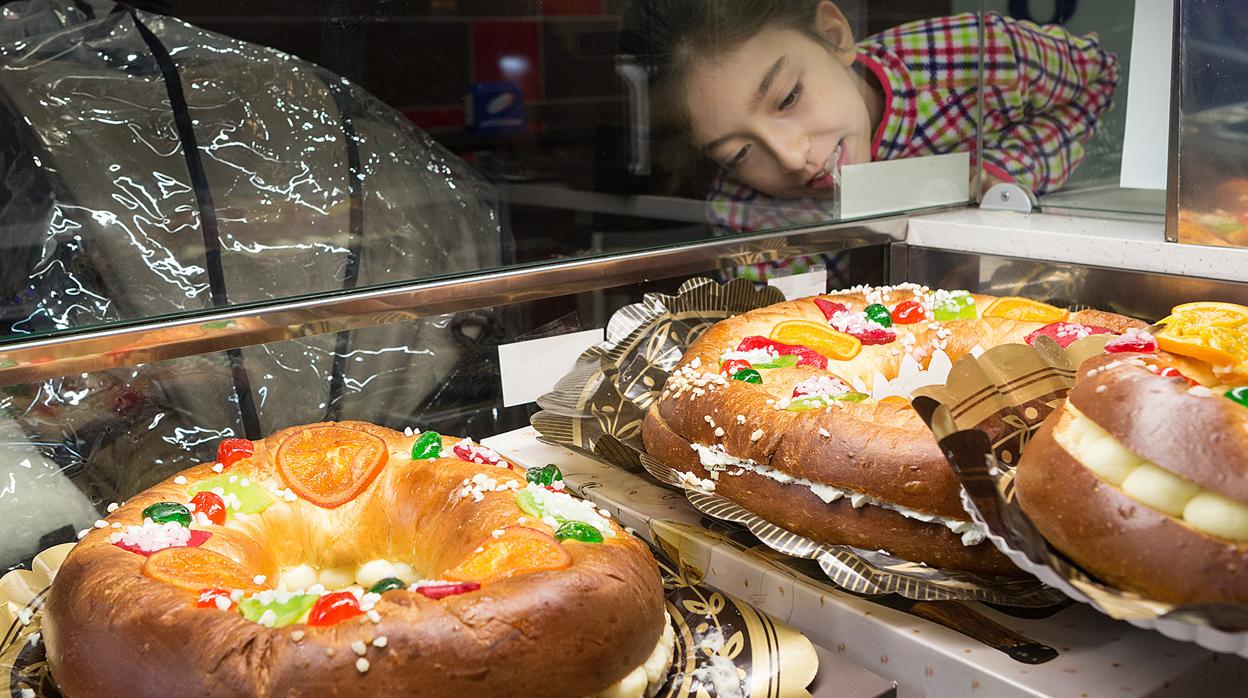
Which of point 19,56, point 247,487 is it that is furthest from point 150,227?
point 247,487

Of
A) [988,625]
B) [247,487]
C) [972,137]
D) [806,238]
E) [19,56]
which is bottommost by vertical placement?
[988,625]

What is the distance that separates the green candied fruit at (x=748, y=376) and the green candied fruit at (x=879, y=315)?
412 mm

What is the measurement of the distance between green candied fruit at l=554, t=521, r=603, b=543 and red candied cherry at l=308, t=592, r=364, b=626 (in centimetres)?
28

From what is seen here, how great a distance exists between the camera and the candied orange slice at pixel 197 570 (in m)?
1.28

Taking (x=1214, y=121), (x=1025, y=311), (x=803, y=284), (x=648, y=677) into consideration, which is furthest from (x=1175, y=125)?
(x=648, y=677)

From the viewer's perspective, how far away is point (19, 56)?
5.29 ft

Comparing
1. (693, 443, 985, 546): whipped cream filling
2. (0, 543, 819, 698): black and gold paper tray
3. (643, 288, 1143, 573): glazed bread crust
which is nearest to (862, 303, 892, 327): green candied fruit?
(643, 288, 1143, 573): glazed bread crust

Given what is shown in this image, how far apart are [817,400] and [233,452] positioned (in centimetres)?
88

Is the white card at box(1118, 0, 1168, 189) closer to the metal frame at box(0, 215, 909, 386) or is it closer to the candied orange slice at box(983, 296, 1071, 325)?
the candied orange slice at box(983, 296, 1071, 325)

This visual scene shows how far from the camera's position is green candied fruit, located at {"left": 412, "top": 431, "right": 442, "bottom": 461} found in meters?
1.64

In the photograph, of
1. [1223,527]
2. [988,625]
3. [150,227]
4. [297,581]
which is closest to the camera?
[1223,527]

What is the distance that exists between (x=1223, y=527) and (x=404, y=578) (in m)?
1.05

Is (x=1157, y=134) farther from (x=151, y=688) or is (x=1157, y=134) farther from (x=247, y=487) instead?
(x=151, y=688)

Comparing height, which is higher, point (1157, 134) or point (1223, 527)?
point (1157, 134)
